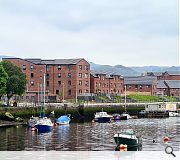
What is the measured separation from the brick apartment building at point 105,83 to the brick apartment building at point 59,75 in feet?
17.7

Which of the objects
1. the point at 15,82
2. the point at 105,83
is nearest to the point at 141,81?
the point at 105,83

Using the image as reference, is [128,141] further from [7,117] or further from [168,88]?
[168,88]

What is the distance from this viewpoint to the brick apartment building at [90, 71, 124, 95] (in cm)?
10912

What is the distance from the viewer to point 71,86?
100750 millimetres

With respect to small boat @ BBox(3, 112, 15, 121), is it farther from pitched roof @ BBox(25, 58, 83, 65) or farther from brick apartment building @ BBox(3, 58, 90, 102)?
pitched roof @ BBox(25, 58, 83, 65)

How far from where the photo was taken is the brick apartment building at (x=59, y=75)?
9938 centimetres

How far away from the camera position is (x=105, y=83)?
370ft

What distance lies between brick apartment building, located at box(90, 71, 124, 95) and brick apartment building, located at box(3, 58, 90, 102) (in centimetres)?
540

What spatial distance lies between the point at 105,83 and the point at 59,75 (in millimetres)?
14699

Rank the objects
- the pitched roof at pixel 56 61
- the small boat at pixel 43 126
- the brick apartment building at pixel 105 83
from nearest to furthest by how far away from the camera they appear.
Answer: the small boat at pixel 43 126 < the pitched roof at pixel 56 61 < the brick apartment building at pixel 105 83

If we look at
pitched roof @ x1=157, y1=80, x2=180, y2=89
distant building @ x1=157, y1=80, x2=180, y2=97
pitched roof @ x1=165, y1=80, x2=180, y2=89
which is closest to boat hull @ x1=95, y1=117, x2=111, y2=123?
distant building @ x1=157, y1=80, x2=180, y2=97

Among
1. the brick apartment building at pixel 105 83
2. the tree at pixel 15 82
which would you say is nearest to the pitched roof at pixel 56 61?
the brick apartment building at pixel 105 83

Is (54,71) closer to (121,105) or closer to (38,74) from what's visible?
(38,74)

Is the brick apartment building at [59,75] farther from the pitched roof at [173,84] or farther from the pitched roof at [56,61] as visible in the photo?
the pitched roof at [173,84]
